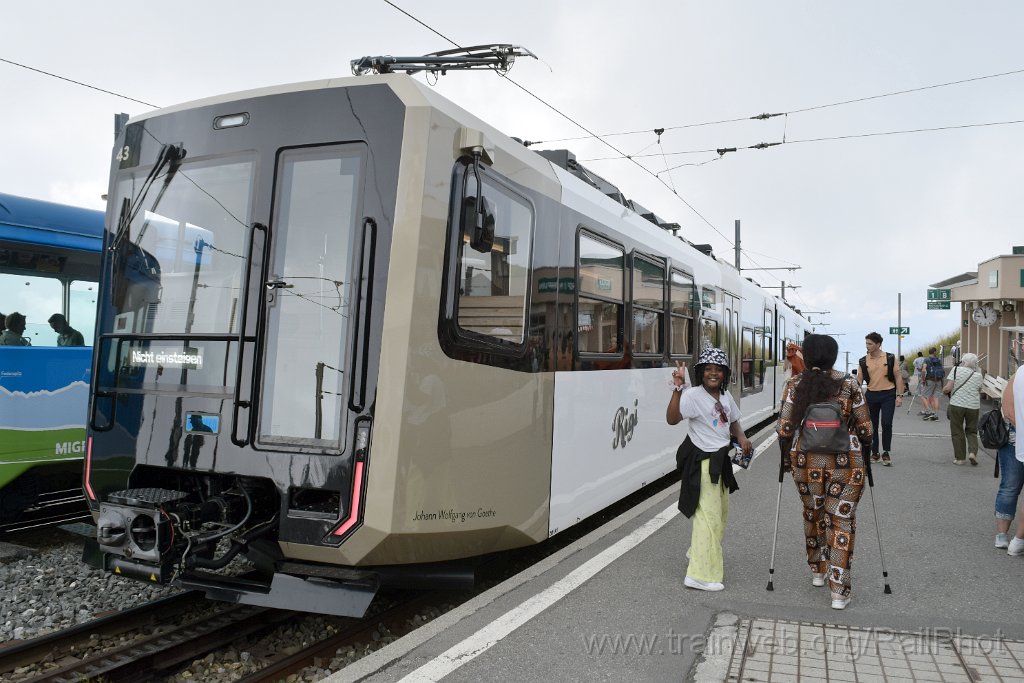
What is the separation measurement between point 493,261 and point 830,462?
2415 millimetres

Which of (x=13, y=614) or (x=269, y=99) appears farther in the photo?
(x=13, y=614)

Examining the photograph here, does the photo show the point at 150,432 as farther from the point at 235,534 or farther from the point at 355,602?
the point at 355,602

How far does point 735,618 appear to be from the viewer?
179 inches

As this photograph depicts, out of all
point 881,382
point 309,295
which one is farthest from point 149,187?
point 881,382

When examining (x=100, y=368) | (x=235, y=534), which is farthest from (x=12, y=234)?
(x=235, y=534)

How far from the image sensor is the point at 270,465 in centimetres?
437

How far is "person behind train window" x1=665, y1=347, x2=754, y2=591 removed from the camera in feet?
16.7

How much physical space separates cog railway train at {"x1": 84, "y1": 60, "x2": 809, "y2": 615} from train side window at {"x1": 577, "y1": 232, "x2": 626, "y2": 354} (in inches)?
30.3

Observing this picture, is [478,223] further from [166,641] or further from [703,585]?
[166,641]

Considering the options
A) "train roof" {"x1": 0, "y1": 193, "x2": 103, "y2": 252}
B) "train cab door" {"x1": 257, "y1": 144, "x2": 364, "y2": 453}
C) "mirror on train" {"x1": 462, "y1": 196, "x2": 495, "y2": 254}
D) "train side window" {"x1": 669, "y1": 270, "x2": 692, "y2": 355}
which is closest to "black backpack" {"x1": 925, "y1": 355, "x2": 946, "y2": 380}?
"train side window" {"x1": 669, "y1": 270, "x2": 692, "y2": 355}

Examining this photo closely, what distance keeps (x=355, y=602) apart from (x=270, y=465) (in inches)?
34.1

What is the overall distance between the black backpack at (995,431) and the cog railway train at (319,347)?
12.3 feet

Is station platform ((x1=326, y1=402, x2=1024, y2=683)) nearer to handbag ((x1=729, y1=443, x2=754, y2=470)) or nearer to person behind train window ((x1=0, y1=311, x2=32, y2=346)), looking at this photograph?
handbag ((x1=729, y1=443, x2=754, y2=470))

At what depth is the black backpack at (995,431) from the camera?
6352mm
